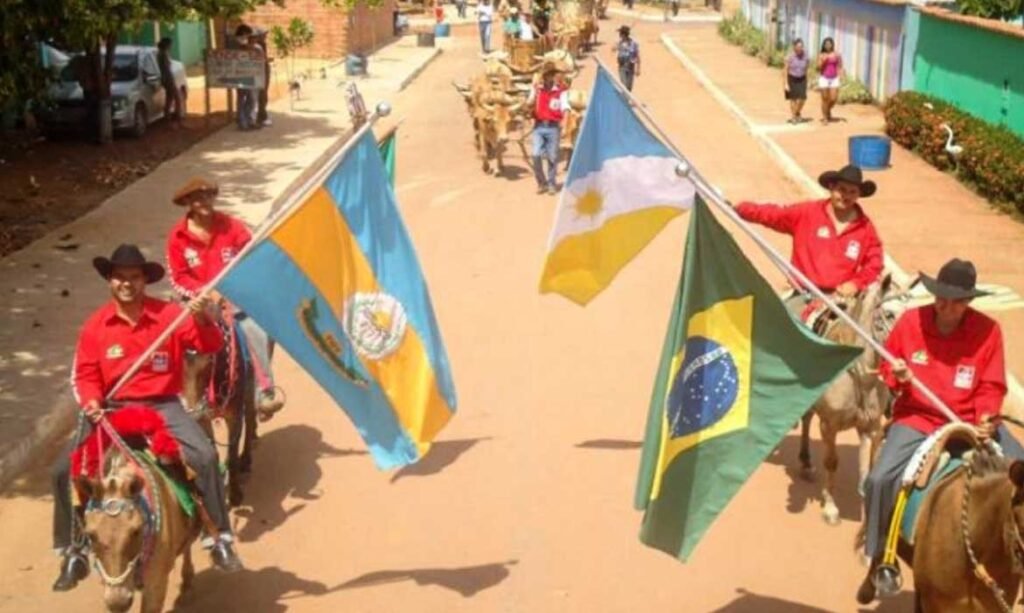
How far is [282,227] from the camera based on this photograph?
8.42m

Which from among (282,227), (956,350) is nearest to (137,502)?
(282,227)

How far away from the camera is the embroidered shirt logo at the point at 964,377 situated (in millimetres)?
7805

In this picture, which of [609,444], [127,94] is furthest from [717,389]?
[127,94]

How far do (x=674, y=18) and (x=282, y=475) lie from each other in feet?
209

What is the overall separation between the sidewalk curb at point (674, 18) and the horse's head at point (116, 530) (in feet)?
211

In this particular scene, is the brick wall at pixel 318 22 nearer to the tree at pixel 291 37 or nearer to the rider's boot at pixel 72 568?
the tree at pixel 291 37

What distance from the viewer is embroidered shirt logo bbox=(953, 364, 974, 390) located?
780 centimetres

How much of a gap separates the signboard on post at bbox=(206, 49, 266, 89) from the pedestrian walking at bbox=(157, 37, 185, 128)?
1.03 meters

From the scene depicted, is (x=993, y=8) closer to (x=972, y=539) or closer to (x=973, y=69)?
(x=973, y=69)

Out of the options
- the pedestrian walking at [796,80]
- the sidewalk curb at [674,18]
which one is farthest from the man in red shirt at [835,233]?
the sidewalk curb at [674,18]

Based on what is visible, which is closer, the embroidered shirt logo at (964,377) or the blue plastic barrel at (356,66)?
the embroidered shirt logo at (964,377)

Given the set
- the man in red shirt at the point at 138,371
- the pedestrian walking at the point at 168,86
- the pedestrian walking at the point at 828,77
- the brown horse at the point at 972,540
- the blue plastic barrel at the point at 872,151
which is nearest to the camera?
the brown horse at the point at 972,540

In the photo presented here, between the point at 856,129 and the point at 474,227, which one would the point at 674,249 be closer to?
the point at 474,227

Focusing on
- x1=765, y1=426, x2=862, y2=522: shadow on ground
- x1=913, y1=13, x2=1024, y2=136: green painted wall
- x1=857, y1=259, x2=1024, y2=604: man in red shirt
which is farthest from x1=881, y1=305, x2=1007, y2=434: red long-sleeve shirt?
x1=913, y1=13, x2=1024, y2=136: green painted wall
